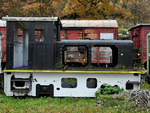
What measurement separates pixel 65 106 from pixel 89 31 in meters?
9.12

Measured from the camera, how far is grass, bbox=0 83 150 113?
5945mm

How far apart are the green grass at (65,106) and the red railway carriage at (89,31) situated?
308 inches

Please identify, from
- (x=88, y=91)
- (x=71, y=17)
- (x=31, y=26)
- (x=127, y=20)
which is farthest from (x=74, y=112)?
(x=127, y=20)

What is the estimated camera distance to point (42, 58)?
25.6 ft

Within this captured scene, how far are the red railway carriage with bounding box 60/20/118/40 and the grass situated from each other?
7.81m

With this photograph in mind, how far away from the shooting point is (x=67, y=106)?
654 cm

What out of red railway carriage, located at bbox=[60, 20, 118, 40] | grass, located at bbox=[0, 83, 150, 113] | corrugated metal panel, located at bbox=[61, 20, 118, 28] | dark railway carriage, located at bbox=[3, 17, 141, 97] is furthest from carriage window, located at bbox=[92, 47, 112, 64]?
grass, located at bbox=[0, 83, 150, 113]

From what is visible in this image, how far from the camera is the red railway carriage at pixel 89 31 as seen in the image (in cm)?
1464

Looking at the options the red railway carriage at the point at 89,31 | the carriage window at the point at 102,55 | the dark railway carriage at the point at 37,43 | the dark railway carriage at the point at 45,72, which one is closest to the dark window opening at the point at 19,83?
the dark railway carriage at the point at 45,72

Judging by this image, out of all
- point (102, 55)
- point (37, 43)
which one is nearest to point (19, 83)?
point (37, 43)

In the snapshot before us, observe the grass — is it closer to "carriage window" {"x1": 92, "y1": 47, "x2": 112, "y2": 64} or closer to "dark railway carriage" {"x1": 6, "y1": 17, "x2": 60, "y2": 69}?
"dark railway carriage" {"x1": 6, "y1": 17, "x2": 60, "y2": 69}

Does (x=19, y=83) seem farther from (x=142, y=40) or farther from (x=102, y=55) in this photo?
(x=142, y=40)

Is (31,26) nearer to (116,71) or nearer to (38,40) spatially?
(38,40)

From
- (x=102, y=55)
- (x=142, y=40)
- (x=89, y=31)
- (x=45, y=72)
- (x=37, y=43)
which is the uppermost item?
(x=89, y=31)
